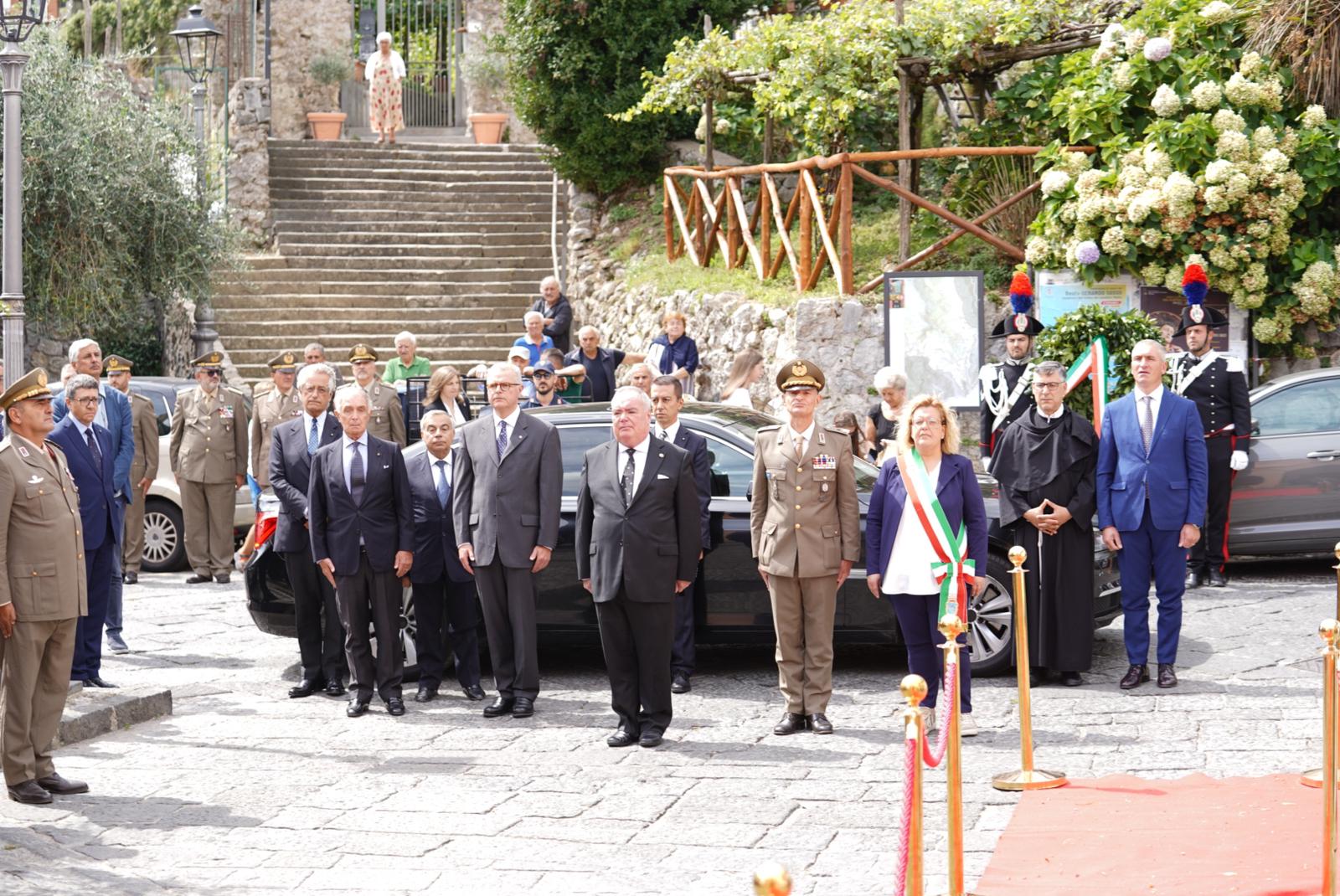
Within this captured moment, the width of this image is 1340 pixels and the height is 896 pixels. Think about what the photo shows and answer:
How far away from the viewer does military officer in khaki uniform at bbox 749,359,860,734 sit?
841 centimetres

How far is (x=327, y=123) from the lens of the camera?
3033 centimetres

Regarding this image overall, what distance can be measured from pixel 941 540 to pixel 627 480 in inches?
61.4

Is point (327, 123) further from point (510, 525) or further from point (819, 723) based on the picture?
point (819, 723)

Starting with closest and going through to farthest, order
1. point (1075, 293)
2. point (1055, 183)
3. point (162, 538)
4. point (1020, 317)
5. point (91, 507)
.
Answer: point (91, 507)
point (1020, 317)
point (1075, 293)
point (1055, 183)
point (162, 538)

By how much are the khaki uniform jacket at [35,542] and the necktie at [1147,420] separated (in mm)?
5493

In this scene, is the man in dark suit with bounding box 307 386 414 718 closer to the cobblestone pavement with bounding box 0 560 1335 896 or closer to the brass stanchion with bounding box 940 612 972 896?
the cobblestone pavement with bounding box 0 560 1335 896

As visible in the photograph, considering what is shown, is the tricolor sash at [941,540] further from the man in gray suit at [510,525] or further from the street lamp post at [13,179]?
the street lamp post at [13,179]

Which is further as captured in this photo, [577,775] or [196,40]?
[196,40]

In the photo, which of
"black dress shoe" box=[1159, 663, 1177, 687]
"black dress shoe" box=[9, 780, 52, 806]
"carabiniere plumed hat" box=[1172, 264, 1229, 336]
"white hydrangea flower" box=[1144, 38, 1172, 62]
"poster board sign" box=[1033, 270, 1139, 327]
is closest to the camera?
"black dress shoe" box=[9, 780, 52, 806]

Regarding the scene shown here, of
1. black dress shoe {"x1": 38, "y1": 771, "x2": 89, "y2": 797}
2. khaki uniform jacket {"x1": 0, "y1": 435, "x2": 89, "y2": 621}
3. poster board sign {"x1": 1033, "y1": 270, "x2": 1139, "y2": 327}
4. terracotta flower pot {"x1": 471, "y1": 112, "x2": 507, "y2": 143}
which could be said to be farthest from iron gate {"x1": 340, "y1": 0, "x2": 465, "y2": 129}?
black dress shoe {"x1": 38, "y1": 771, "x2": 89, "y2": 797}

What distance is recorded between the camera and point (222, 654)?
36.0 ft

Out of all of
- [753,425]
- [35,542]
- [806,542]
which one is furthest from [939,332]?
[35,542]

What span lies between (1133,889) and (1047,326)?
893cm

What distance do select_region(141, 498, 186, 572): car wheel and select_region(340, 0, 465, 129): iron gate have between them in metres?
17.5
